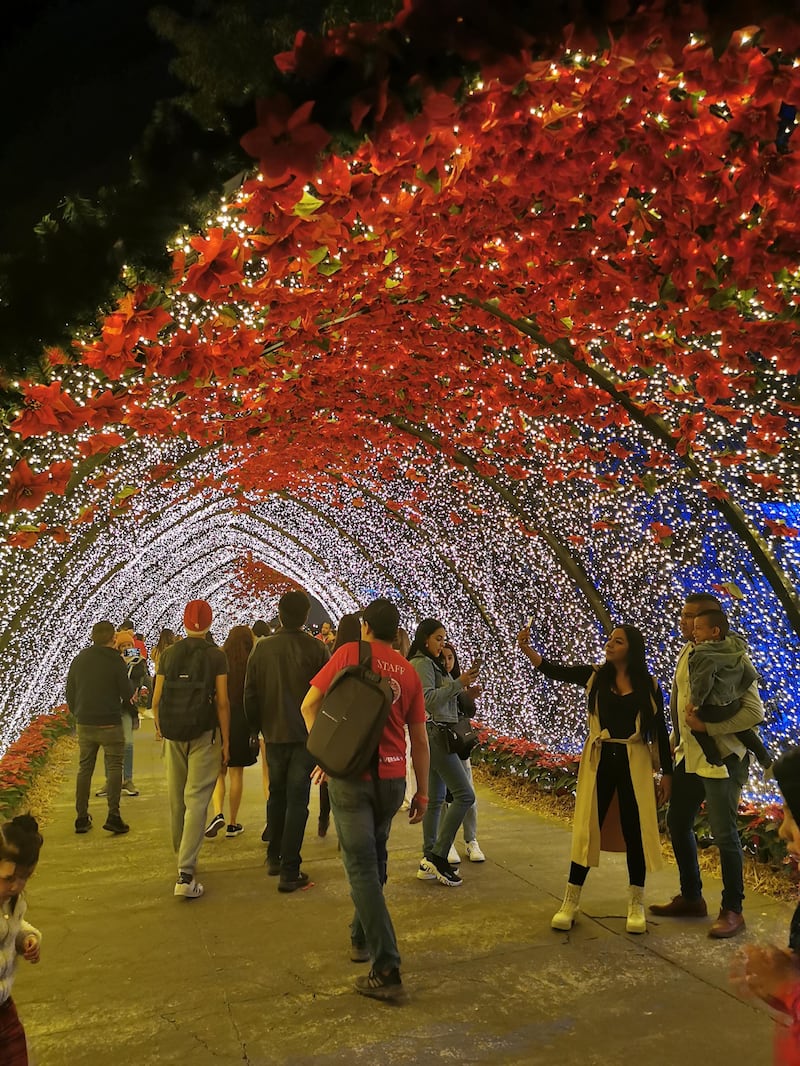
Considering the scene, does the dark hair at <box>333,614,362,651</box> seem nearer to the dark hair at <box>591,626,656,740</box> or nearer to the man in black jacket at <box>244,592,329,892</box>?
the man in black jacket at <box>244,592,329,892</box>

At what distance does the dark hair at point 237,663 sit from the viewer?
6473mm

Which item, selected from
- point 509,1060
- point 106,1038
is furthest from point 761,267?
point 106,1038

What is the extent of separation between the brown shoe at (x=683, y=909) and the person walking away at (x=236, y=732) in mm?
3070

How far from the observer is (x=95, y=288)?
1931mm

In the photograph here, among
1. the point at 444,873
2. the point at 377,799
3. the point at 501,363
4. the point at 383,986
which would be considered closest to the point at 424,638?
the point at 444,873

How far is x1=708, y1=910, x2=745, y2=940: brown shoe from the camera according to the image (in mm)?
4285

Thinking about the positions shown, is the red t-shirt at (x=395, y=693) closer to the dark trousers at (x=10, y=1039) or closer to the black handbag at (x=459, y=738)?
the black handbag at (x=459, y=738)

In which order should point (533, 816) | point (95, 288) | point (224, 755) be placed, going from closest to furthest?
point (95, 288)
point (224, 755)
point (533, 816)

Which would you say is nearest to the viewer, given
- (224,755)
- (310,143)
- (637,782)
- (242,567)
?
(310,143)

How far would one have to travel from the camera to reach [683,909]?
4621 mm

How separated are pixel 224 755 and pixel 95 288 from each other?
165 inches

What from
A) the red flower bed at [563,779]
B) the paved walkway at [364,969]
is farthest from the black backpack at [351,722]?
the red flower bed at [563,779]

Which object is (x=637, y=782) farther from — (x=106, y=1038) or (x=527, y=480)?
(x=527, y=480)

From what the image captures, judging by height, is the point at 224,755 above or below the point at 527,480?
below
